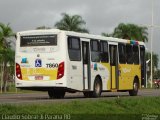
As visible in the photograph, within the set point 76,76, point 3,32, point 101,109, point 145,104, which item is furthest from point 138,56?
point 3,32

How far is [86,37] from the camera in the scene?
28.4 meters

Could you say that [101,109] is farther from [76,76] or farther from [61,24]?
[61,24]

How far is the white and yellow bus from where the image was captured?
26.6 metres

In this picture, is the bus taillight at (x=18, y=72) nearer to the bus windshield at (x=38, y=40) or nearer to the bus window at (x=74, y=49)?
the bus windshield at (x=38, y=40)

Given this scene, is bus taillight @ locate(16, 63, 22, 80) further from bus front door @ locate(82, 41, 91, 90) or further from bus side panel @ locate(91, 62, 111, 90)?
bus side panel @ locate(91, 62, 111, 90)

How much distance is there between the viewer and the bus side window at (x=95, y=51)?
29.0 metres

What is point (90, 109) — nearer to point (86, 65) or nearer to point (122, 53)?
point (86, 65)

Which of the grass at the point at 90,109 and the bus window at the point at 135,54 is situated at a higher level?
the bus window at the point at 135,54

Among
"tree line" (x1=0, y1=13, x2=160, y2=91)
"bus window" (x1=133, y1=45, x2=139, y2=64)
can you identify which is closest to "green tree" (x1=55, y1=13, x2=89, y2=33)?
"tree line" (x1=0, y1=13, x2=160, y2=91)

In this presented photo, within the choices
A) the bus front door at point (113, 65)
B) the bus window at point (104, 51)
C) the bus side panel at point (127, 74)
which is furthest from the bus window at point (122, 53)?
the bus window at point (104, 51)

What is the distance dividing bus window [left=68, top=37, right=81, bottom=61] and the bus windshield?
2.42 feet

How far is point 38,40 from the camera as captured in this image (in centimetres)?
2720

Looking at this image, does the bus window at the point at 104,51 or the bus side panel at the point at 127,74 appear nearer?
the bus window at the point at 104,51

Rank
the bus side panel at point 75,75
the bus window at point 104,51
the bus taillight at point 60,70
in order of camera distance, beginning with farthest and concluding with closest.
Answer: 1. the bus window at point 104,51
2. the bus side panel at point 75,75
3. the bus taillight at point 60,70
